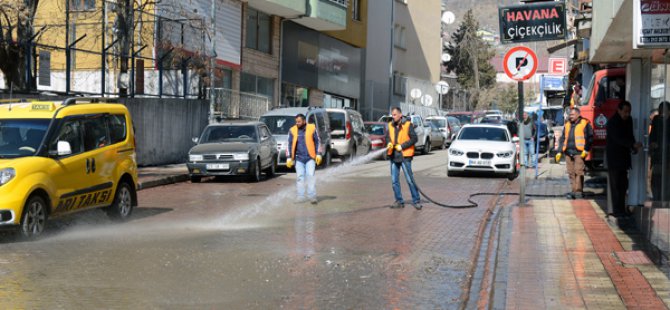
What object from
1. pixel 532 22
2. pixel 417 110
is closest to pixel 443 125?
pixel 417 110

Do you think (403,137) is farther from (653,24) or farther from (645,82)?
(653,24)

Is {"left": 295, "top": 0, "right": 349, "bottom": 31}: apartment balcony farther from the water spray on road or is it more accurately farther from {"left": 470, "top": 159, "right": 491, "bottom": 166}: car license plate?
{"left": 470, "top": 159, "right": 491, "bottom": 166}: car license plate

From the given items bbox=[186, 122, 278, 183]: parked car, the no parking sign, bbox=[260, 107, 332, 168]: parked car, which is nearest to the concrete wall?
bbox=[186, 122, 278, 183]: parked car

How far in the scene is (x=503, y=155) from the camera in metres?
23.2

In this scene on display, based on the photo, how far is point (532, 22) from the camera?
15.0 metres

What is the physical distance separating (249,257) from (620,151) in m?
6.07

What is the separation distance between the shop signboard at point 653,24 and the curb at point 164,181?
43.2 ft

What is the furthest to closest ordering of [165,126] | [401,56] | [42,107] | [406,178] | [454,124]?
1. [401,56]
2. [454,124]
3. [165,126]
4. [406,178]
5. [42,107]

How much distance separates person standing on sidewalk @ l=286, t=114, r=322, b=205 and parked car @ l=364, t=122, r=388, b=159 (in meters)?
15.5

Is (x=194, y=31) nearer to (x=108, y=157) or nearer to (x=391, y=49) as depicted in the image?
(x=108, y=157)

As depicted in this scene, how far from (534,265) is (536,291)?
153 cm

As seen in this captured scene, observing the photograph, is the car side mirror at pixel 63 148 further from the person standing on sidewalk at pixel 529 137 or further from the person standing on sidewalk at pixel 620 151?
the person standing on sidewalk at pixel 529 137

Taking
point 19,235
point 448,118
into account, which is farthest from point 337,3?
point 19,235

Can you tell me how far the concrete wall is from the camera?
24.3m
